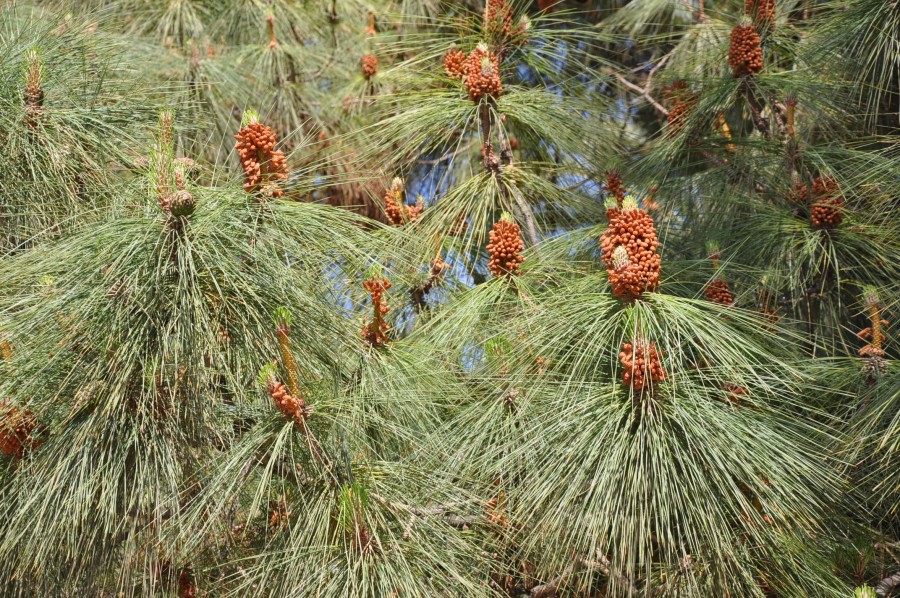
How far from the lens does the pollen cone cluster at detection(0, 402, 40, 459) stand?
5.73 feet

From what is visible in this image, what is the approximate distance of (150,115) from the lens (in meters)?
2.36

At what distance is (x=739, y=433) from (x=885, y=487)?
1.42 feet

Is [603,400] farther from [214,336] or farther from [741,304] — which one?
[741,304]

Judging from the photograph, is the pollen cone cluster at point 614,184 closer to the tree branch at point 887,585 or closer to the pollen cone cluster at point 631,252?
the pollen cone cluster at point 631,252

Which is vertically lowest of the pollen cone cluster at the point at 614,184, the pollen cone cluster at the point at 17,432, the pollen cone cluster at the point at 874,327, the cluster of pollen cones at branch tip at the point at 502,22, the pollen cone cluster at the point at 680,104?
the pollen cone cluster at the point at 17,432

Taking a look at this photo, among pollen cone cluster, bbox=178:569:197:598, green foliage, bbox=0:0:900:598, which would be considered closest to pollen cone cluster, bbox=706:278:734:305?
green foliage, bbox=0:0:900:598

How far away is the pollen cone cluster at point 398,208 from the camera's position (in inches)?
95.5

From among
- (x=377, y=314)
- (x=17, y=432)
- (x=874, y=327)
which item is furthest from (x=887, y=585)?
(x=17, y=432)

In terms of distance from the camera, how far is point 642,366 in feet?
5.81

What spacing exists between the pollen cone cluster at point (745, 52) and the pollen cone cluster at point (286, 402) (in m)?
1.50

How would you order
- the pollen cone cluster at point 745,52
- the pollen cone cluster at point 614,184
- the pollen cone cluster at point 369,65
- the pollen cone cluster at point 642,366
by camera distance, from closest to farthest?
the pollen cone cluster at point 642,366
the pollen cone cluster at point 614,184
the pollen cone cluster at point 745,52
the pollen cone cluster at point 369,65

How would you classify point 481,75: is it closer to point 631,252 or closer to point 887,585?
point 631,252

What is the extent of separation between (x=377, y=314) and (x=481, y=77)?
28.8 inches

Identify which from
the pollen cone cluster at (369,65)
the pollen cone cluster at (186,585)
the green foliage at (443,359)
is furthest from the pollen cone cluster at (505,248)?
the pollen cone cluster at (369,65)
